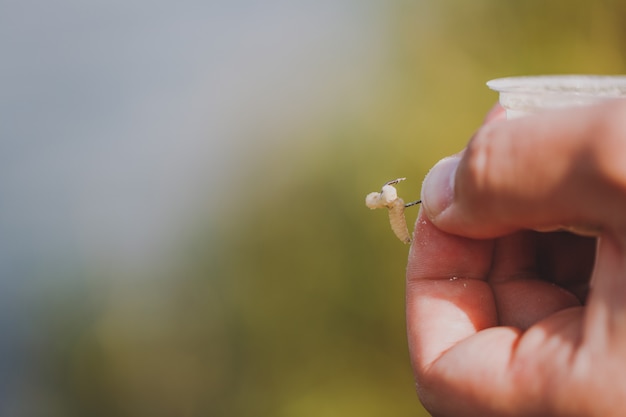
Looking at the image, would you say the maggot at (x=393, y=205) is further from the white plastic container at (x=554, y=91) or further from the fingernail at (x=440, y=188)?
the white plastic container at (x=554, y=91)

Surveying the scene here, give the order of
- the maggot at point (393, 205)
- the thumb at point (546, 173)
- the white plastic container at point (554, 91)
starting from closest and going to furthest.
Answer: the thumb at point (546, 173), the white plastic container at point (554, 91), the maggot at point (393, 205)

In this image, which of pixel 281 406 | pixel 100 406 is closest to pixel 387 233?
pixel 281 406

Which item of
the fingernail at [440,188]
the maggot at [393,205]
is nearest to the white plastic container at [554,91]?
the fingernail at [440,188]

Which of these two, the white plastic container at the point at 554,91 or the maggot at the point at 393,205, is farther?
the maggot at the point at 393,205

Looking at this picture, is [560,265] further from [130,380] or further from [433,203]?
[130,380]

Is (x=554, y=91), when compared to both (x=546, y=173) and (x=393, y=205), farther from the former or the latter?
(x=393, y=205)

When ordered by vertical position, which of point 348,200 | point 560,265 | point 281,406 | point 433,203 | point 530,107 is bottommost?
point 281,406

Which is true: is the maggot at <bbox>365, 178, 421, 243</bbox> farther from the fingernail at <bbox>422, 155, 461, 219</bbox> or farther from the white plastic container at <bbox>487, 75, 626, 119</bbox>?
the white plastic container at <bbox>487, 75, 626, 119</bbox>
